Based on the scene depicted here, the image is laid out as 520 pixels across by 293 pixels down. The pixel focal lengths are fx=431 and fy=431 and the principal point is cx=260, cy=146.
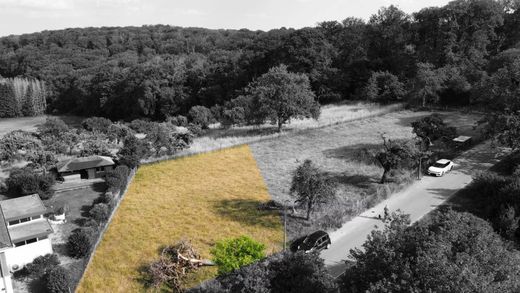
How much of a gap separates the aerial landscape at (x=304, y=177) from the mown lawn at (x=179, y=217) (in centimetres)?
15

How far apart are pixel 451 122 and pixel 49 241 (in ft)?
144

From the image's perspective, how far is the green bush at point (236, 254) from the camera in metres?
20.8

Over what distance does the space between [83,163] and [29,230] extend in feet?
42.1

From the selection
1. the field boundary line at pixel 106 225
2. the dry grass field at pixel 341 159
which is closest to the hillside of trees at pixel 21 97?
the field boundary line at pixel 106 225

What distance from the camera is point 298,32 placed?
71.5 m

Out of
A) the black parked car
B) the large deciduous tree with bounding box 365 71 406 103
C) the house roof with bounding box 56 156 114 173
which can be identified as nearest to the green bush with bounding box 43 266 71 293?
the black parked car

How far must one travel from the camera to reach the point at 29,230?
80.2ft

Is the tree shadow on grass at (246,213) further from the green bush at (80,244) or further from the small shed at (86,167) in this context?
the small shed at (86,167)

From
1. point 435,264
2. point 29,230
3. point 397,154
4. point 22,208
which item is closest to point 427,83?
point 397,154

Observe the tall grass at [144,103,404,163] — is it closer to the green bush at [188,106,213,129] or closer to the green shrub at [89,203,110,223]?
the green bush at [188,106,213,129]

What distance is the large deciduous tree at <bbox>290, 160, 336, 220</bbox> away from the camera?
27094 millimetres

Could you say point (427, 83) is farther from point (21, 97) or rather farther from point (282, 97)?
point (21, 97)

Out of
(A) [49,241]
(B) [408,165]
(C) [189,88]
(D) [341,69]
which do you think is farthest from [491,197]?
(C) [189,88]

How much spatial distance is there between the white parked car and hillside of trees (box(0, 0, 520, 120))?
1105 centimetres
